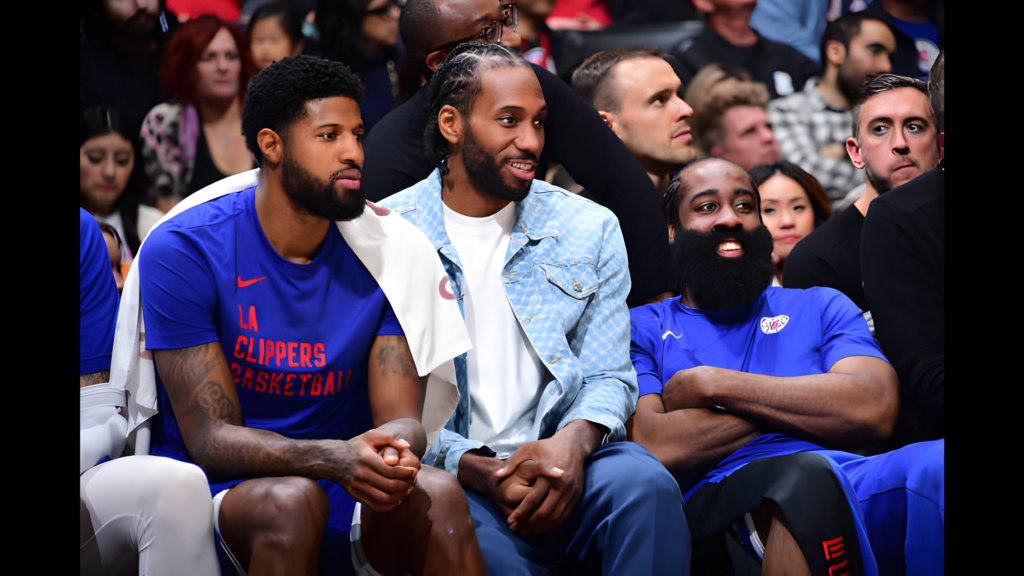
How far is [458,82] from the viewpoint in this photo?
7.54 feet

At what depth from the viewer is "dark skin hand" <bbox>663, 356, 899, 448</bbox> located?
6.82 ft

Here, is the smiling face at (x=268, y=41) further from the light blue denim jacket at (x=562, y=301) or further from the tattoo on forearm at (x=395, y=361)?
the tattoo on forearm at (x=395, y=361)

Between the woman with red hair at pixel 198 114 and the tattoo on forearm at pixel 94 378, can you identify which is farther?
the woman with red hair at pixel 198 114

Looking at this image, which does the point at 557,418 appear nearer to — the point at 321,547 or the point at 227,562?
the point at 321,547

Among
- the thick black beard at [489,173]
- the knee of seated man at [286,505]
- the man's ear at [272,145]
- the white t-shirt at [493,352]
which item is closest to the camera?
the knee of seated man at [286,505]

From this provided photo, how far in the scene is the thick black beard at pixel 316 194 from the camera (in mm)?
1917

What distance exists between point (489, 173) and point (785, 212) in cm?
129

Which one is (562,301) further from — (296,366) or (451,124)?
(296,366)

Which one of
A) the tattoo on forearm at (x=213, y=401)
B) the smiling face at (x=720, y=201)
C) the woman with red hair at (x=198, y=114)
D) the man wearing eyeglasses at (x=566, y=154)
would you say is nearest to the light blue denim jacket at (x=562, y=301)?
the man wearing eyeglasses at (x=566, y=154)

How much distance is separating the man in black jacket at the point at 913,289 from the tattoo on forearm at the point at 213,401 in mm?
1644

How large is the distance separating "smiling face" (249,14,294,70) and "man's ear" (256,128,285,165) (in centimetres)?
121

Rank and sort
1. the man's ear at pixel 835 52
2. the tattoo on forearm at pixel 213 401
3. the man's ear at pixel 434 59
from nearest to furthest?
the tattoo on forearm at pixel 213 401, the man's ear at pixel 434 59, the man's ear at pixel 835 52

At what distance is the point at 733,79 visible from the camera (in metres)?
3.32

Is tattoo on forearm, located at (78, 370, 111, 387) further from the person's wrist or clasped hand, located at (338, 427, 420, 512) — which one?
the person's wrist
